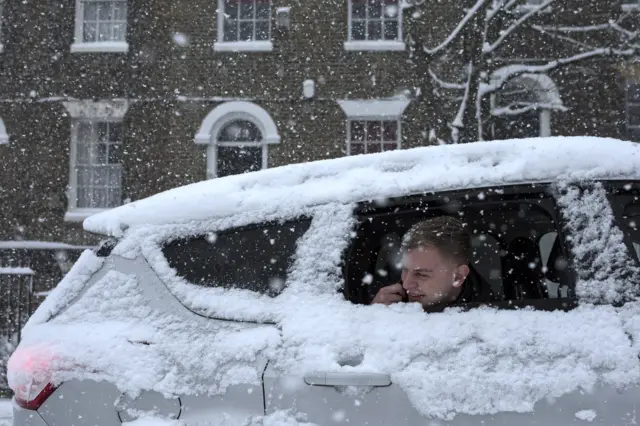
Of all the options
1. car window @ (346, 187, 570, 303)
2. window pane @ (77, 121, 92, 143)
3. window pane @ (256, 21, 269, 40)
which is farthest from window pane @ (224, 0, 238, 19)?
car window @ (346, 187, 570, 303)

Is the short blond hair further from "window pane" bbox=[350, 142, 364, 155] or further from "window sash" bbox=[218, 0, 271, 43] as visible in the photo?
"window sash" bbox=[218, 0, 271, 43]

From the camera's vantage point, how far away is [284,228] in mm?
2379

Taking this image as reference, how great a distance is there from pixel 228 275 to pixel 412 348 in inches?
26.7

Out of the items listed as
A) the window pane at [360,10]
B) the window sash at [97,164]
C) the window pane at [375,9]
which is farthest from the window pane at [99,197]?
the window pane at [375,9]

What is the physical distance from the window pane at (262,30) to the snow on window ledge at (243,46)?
0.36 metres

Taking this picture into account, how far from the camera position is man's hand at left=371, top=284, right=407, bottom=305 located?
8.54 feet

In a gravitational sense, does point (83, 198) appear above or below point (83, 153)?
below

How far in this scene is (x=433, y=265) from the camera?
2568 millimetres

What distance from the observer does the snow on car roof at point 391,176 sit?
2.32 m

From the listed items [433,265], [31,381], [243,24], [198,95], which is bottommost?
[31,381]

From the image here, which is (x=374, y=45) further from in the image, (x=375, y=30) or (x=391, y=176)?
(x=391, y=176)

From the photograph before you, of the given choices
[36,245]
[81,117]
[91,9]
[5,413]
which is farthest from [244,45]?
[5,413]

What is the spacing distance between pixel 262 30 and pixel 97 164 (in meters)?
4.48

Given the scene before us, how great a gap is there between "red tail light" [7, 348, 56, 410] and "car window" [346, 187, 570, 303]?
1.06 m
